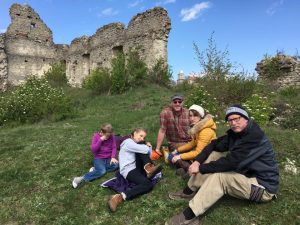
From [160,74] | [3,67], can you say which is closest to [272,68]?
[160,74]

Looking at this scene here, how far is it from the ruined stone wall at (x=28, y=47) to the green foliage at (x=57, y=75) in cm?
146

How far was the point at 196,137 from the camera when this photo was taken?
18.0 ft

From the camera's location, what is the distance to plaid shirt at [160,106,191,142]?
6328mm

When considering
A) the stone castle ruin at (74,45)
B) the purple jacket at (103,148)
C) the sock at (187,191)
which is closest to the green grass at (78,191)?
the sock at (187,191)

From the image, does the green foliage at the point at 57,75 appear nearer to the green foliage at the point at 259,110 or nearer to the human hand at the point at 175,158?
the green foliage at the point at 259,110

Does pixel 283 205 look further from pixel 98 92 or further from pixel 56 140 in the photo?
pixel 98 92

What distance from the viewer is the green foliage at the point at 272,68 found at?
1529cm

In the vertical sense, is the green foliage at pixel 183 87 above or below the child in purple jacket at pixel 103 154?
above

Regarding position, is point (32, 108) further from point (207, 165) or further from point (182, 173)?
point (207, 165)

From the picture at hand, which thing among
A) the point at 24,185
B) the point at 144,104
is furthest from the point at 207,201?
the point at 144,104

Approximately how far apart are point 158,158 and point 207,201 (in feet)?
7.90

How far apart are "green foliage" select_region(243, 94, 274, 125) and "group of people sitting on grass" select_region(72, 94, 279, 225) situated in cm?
352

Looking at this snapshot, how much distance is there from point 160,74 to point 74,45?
10.9 metres

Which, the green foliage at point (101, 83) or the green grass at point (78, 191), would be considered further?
the green foliage at point (101, 83)
